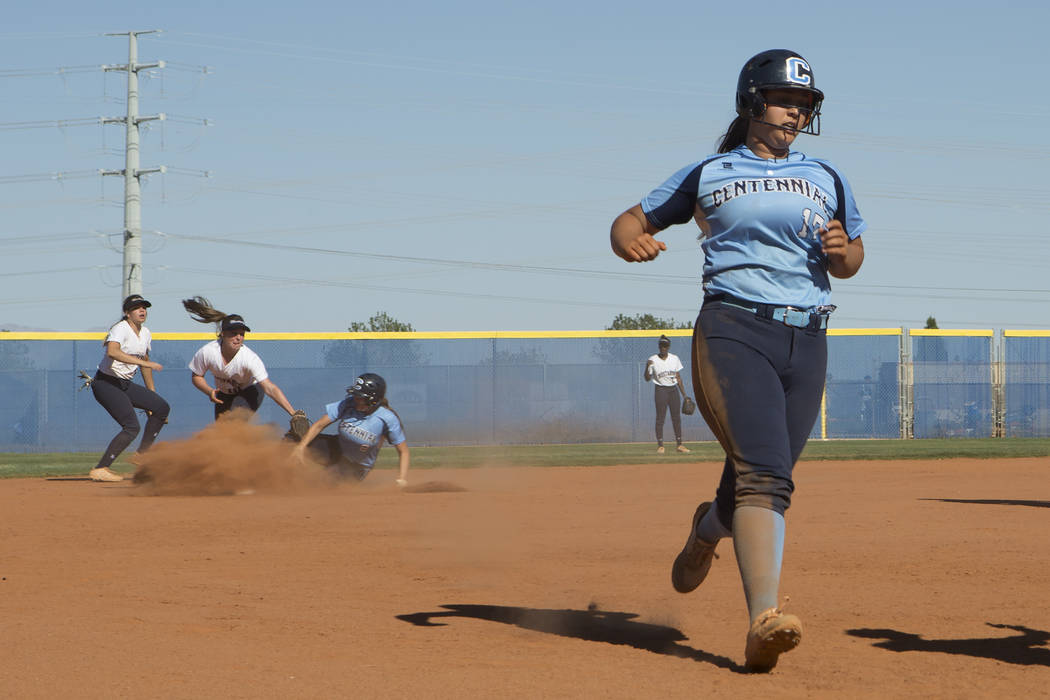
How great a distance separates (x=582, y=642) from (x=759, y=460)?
0.95 m

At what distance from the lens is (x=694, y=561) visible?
4.40 meters

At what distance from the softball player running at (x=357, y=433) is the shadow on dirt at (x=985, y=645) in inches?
261

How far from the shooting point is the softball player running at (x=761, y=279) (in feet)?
12.5

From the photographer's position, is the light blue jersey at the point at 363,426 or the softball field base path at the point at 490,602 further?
the light blue jersey at the point at 363,426

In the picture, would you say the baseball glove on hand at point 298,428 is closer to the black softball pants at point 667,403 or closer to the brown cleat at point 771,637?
the brown cleat at point 771,637

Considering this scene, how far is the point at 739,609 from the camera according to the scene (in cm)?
486

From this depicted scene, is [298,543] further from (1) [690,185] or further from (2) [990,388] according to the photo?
(2) [990,388]

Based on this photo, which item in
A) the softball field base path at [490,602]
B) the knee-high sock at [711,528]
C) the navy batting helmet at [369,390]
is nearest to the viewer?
the softball field base path at [490,602]

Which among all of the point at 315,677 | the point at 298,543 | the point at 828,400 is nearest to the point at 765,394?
the point at 315,677

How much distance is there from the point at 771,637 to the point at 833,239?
1.31 m

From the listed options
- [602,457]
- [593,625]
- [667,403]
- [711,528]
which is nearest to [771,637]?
[711,528]

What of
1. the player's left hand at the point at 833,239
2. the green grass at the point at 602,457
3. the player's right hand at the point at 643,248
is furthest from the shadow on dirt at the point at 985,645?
the green grass at the point at 602,457

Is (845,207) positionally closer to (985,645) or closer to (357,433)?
(985,645)

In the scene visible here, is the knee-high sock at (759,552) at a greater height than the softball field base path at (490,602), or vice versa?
the knee-high sock at (759,552)
